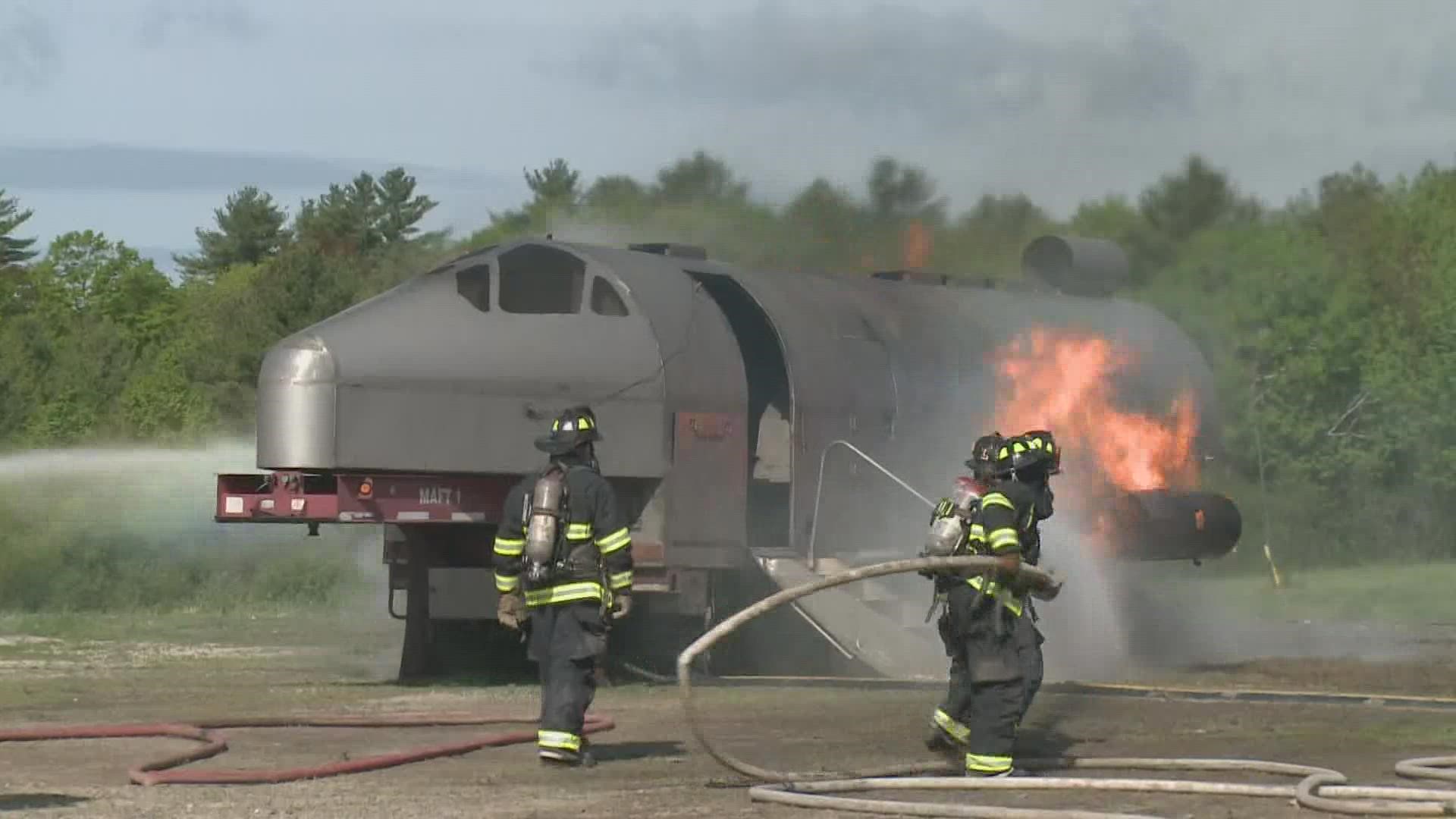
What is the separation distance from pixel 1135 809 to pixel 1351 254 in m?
21.8

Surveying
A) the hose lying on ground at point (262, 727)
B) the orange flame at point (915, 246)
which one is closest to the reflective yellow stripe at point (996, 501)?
the hose lying on ground at point (262, 727)

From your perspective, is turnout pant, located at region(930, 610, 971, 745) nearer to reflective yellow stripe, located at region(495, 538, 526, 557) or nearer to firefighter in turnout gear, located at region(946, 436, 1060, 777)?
firefighter in turnout gear, located at region(946, 436, 1060, 777)

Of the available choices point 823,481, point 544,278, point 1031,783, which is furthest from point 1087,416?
point 1031,783

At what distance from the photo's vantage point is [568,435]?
1330cm

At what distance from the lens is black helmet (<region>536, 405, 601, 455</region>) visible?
1328 cm

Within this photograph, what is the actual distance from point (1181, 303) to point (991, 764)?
52.2 feet

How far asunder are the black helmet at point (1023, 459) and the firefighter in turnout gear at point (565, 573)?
83.1 inches

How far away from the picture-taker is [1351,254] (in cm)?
3147

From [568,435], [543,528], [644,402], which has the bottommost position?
[543,528]

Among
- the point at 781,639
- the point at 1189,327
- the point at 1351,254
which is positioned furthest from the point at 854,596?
the point at 1351,254

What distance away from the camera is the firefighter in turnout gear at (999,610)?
12359mm

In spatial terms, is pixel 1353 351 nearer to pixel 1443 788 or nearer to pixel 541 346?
pixel 541 346

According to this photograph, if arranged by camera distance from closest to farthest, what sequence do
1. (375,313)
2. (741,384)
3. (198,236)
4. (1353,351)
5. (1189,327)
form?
(375,313) → (741,384) → (1189,327) → (1353,351) → (198,236)

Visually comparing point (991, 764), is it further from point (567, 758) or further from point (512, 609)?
point (512, 609)
